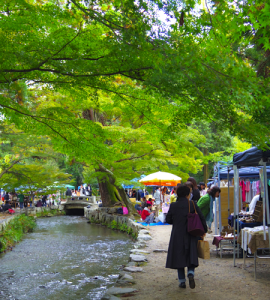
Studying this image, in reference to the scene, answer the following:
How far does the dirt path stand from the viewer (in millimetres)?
5094

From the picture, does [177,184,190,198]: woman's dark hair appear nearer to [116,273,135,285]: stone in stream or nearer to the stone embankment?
the stone embankment

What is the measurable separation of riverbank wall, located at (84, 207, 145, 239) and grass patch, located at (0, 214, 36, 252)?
494cm

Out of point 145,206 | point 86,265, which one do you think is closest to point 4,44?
point 86,265

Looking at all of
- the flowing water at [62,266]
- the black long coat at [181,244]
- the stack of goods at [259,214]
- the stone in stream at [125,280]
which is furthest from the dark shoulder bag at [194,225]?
Result: the flowing water at [62,266]

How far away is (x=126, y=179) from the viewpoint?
1909 cm

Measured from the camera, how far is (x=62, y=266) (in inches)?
448

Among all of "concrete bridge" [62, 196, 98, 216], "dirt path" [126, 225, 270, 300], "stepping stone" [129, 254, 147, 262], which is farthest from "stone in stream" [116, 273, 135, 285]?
"concrete bridge" [62, 196, 98, 216]

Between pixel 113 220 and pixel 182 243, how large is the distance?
16.8 meters

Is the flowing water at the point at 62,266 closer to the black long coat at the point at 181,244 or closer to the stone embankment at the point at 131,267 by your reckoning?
the stone embankment at the point at 131,267

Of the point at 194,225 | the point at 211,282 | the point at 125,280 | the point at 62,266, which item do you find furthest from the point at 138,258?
the point at 62,266

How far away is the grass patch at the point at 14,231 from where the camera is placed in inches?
581

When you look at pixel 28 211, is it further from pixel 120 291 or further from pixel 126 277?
pixel 120 291

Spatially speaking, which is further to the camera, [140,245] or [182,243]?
[140,245]

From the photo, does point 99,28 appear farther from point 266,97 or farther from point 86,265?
point 86,265
